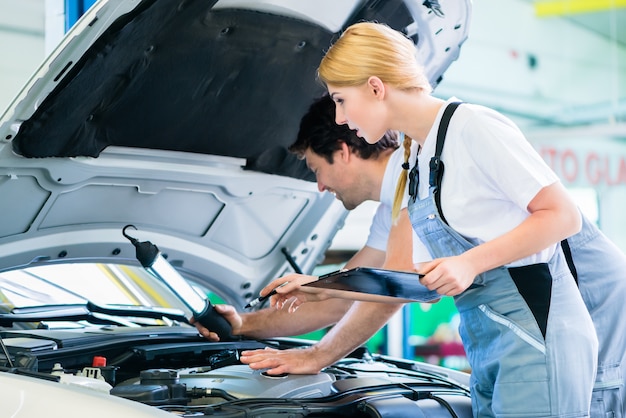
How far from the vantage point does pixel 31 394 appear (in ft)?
5.15

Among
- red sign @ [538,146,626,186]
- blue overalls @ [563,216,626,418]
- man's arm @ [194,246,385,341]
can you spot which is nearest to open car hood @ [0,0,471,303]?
man's arm @ [194,246,385,341]

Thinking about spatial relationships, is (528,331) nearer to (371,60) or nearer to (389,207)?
(371,60)

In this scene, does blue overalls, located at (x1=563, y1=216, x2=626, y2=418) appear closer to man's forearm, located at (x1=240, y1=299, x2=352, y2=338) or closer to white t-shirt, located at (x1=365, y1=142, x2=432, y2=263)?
white t-shirt, located at (x1=365, y1=142, x2=432, y2=263)

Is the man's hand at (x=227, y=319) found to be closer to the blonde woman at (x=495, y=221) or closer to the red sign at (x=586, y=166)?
→ the blonde woman at (x=495, y=221)

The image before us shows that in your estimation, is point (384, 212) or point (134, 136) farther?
point (384, 212)

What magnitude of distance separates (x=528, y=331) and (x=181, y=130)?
1.19 meters

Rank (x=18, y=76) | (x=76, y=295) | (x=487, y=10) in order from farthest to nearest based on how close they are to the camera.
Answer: (x=487, y=10) < (x=18, y=76) < (x=76, y=295)

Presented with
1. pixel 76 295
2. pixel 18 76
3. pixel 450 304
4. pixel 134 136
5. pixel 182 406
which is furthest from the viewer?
pixel 450 304

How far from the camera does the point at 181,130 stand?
2447 millimetres

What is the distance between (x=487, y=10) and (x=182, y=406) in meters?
7.04

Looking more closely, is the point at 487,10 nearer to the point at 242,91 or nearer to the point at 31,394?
the point at 242,91

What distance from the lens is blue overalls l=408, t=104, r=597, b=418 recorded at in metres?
1.71

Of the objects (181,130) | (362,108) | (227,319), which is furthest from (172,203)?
(362,108)

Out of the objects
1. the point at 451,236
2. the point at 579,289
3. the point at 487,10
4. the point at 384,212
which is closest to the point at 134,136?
the point at 384,212
